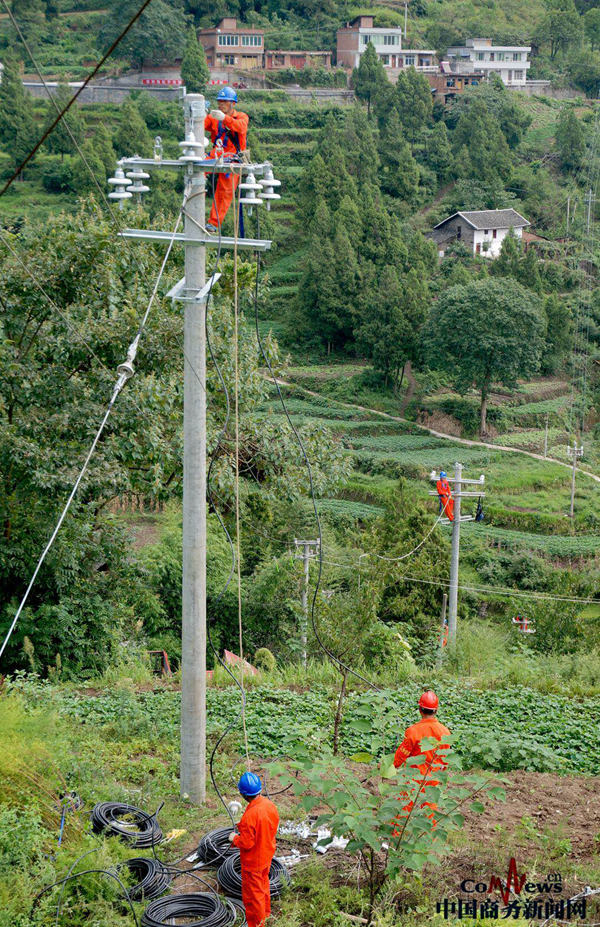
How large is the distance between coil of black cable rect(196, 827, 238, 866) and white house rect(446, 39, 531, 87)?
79.4 meters

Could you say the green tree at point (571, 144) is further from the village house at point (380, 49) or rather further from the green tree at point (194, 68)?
the green tree at point (194, 68)

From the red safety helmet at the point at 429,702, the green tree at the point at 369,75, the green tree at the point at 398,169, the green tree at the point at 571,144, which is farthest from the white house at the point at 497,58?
the red safety helmet at the point at 429,702

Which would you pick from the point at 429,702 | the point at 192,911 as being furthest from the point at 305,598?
the point at 192,911

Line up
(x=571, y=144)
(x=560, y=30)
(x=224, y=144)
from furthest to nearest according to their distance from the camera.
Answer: (x=560, y=30)
(x=571, y=144)
(x=224, y=144)

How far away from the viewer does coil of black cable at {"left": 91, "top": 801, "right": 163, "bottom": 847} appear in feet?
20.9

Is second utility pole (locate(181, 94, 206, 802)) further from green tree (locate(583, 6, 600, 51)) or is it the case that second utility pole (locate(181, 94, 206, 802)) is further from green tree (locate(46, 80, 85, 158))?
green tree (locate(583, 6, 600, 51))

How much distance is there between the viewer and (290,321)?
49.4 m

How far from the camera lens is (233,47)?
74000 millimetres

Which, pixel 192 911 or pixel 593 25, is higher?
pixel 593 25

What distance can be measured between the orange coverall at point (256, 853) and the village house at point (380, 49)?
77761 millimetres

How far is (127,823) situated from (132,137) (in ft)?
173

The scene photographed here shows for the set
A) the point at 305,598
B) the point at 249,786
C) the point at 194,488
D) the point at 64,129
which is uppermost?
the point at 64,129

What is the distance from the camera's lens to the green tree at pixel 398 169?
5872 cm

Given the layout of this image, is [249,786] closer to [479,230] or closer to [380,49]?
[479,230]
